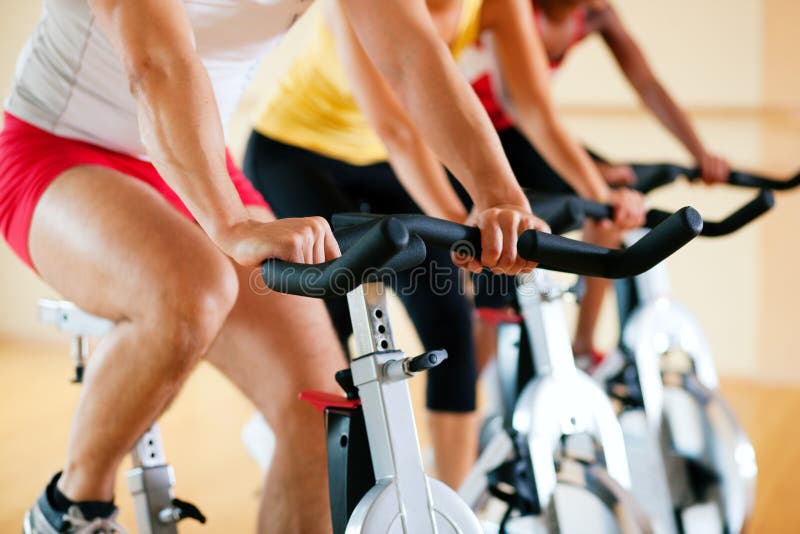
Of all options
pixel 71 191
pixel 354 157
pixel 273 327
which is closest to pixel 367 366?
pixel 273 327

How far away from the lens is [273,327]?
1.53m

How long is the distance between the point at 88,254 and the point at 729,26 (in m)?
3.24

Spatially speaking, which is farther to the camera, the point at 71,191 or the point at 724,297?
the point at 724,297

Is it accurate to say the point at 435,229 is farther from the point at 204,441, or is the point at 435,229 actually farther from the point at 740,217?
the point at 204,441

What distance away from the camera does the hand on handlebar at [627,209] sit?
189 centimetres

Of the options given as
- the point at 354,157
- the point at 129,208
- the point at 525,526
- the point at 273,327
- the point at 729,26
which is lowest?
the point at 525,526

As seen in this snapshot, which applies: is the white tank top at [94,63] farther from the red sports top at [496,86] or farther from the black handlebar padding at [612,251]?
the red sports top at [496,86]

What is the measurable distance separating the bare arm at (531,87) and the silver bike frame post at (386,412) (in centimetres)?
102

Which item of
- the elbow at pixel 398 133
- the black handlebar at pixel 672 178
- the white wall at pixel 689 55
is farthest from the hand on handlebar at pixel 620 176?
the white wall at pixel 689 55

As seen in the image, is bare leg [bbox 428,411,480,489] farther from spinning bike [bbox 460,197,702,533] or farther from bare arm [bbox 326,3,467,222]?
bare arm [bbox 326,3,467,222]

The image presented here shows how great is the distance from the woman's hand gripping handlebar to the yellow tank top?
3.38ft

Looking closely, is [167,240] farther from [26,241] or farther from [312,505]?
[312,505]

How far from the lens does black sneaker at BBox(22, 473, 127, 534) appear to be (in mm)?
1447

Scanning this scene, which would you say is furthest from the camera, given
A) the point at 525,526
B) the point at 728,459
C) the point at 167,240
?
the point at 728,459
